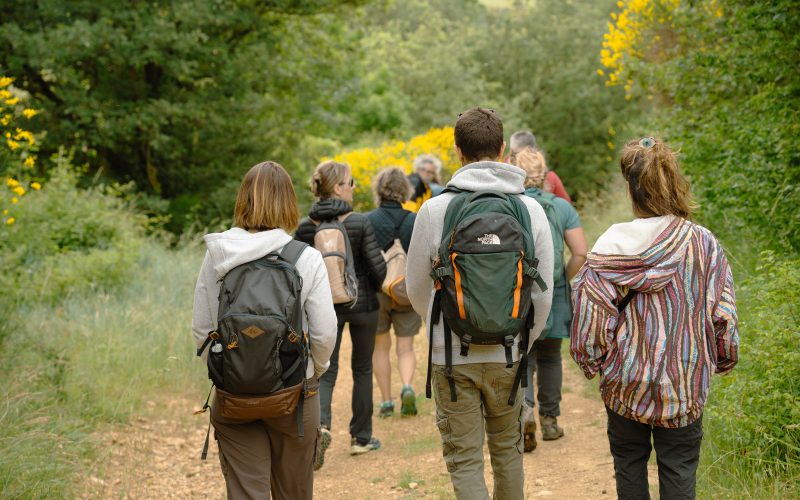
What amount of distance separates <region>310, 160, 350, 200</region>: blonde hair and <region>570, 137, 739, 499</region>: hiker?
2.73 m

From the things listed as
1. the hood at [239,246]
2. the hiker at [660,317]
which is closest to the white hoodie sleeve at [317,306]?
the hood at [239,246]

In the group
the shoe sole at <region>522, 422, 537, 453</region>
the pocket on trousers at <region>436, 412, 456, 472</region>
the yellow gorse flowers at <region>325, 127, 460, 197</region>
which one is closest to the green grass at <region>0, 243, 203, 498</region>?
the pocket on trousers at <region>436, 412, 456, 472</region>

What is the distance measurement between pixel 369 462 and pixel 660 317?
341 centimetres

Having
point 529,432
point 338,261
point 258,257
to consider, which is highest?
point 258,257

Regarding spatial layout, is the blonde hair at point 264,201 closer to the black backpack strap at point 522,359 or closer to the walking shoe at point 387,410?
the black backpack strap at point 522,359

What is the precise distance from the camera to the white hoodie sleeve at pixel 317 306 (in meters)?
3.56

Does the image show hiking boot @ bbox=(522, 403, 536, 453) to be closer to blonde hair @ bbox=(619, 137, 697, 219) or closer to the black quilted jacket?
the black quilted jacket

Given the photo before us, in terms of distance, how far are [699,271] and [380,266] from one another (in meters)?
2.99

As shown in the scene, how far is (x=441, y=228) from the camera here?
11.9 feet

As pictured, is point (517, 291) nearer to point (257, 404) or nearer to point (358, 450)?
point (257, 404)

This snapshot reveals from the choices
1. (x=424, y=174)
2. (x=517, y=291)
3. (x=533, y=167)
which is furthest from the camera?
(x=424, y=174)

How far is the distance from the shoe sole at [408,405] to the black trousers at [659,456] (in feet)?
12.3

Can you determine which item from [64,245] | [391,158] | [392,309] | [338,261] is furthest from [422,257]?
[391,158]

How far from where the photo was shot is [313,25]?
19.6 meters
